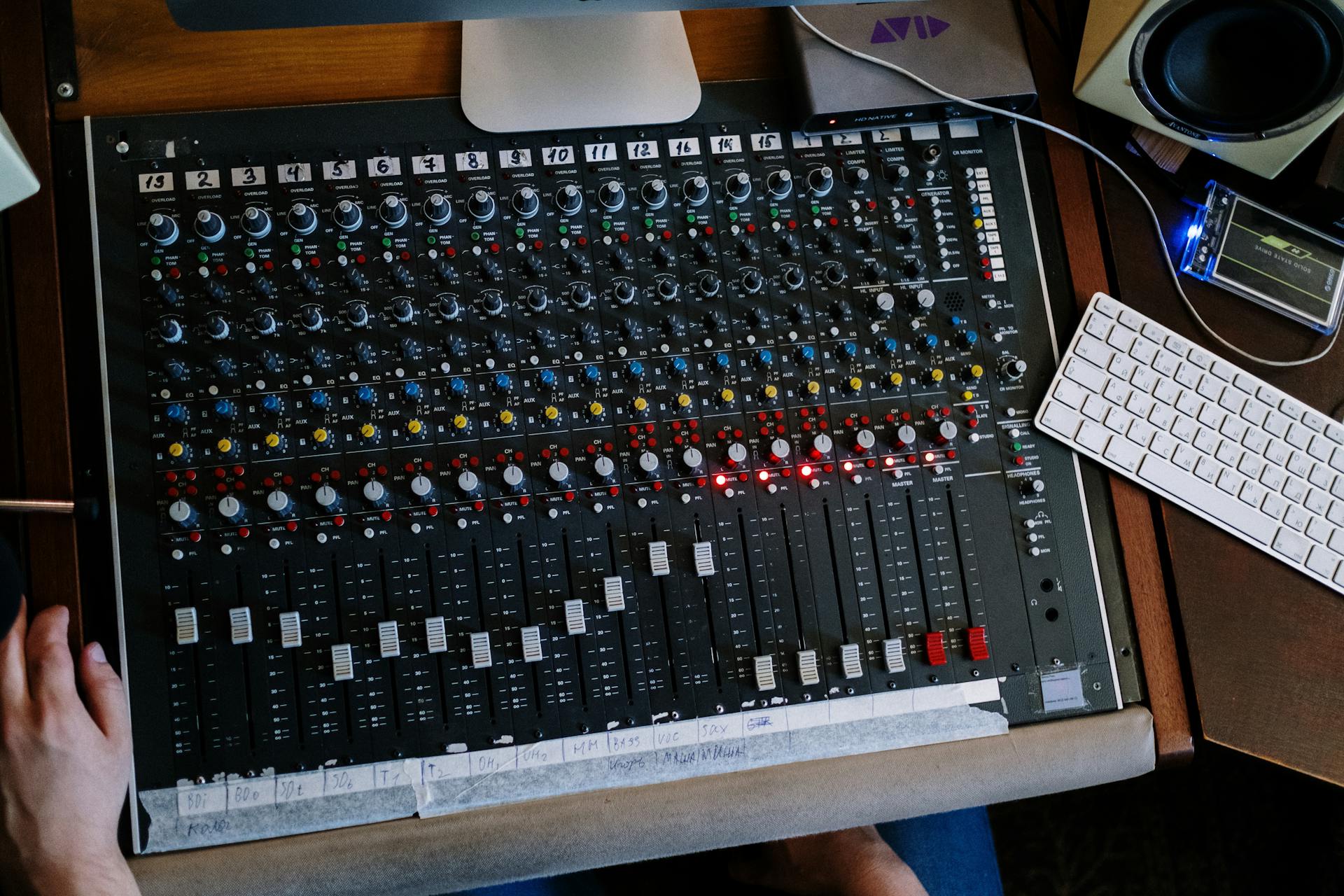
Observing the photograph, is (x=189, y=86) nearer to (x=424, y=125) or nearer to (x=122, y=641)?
(x=424, y=125)

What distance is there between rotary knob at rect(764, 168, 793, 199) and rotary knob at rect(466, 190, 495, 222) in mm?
444

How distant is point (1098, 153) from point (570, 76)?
2.96ft

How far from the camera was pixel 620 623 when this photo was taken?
1.50m

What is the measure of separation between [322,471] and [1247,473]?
146cm

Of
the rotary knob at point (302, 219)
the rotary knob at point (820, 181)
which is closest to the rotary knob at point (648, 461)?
the rotary knob at point (820, 181)

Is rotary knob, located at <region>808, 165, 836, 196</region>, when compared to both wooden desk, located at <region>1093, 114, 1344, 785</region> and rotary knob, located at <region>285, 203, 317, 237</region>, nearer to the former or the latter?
wooden desk, located at <region>1093, 114, 1344, 785</region>

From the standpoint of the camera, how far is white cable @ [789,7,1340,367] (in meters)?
1.60

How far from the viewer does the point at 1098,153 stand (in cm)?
169

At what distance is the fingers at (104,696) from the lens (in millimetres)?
1405

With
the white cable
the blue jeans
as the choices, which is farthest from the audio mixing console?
the blue jeans

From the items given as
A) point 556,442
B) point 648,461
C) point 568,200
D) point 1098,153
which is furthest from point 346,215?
point 1098,153

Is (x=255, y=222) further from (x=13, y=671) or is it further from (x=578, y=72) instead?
(x=13, y=671)

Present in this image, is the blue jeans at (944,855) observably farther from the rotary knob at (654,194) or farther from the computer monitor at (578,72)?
the computer monitor at (578,72)

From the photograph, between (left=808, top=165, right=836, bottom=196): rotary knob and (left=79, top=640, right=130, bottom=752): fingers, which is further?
(left=808, top=165, right=836, bottom=196): rotary knob
